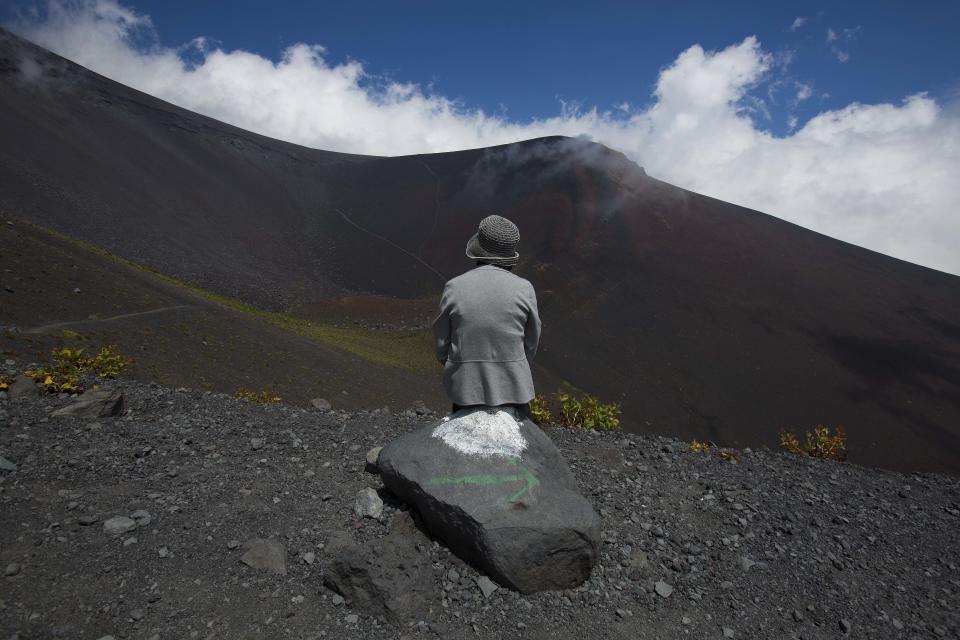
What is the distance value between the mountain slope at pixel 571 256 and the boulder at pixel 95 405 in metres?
10.7

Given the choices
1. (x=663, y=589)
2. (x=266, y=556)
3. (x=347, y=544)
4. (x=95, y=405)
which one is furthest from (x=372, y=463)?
(x=95, y=405)

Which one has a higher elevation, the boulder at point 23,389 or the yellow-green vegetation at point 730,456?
the yellow-green vegetation at point 730,456

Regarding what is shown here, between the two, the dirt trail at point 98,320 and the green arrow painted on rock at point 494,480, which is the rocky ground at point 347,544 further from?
the dirt trail at point 98,320

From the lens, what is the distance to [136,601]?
2766 mm

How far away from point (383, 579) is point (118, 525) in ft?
5.22

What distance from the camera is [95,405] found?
4684mm

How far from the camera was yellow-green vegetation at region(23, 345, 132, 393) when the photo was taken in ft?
16.4

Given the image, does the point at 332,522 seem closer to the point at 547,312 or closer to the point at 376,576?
the point at 376,576

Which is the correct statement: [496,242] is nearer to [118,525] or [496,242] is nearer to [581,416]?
[118,525]

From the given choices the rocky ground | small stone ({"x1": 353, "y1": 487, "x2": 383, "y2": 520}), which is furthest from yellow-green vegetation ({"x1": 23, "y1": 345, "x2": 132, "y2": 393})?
small stone ({"x1": 353, "y1": 487, "x2": 383, "y2": 520})

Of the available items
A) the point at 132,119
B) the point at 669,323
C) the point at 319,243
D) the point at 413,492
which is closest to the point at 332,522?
the point at 413,492

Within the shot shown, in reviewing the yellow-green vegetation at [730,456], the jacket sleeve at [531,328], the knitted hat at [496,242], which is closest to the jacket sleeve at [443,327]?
the knitted hat at [496,242]

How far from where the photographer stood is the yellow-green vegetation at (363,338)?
48.4 feet

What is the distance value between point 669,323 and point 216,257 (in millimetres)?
17229
